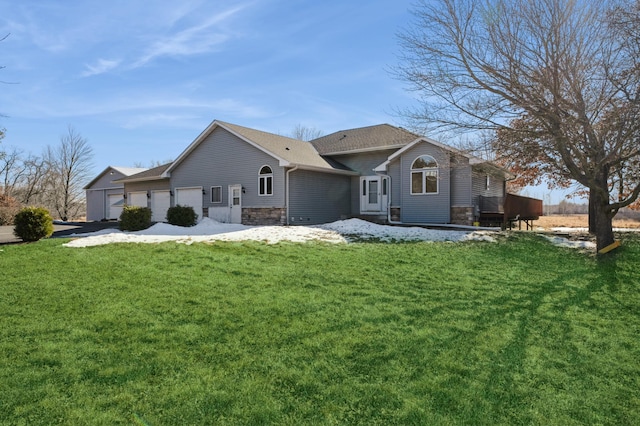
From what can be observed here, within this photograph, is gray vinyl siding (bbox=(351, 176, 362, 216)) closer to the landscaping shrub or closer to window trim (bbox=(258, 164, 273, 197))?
window trim (bbox=(258, 164, 273, 197))

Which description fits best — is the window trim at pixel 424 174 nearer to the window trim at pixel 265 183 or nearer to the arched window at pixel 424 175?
the arched window at pixel 424 175

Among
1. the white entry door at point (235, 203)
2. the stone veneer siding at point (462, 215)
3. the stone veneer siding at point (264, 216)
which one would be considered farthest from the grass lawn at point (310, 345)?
the white entry door at point (235, 203)

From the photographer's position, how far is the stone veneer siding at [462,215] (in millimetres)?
16703

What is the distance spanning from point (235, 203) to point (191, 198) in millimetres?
3012

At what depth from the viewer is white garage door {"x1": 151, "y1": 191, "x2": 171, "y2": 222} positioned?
22.9 meters

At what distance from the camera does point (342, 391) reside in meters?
3.52

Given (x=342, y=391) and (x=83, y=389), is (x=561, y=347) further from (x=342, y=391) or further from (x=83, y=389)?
(x=83, y=389)

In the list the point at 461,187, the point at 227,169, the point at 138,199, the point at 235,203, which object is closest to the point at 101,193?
the point at 138,199

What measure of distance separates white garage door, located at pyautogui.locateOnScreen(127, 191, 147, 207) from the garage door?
3.69 metres

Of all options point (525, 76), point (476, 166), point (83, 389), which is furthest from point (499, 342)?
point (476, 166)

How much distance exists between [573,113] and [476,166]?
18.6 feet

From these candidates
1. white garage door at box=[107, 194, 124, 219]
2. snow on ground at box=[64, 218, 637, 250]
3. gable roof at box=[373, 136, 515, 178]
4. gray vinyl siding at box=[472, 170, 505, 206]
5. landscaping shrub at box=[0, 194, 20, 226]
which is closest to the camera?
snow on ground at box=[64, 218, 637, 250]

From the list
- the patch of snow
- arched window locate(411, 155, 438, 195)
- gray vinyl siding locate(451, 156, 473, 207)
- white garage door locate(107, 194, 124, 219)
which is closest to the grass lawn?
the patch of snow

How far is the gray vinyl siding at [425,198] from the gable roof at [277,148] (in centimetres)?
317
